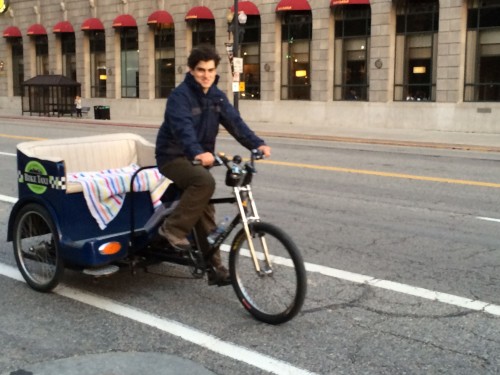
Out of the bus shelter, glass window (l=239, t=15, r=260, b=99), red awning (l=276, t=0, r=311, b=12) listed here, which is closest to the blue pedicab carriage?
→ red awning (l=276, t=0, r=311, b=12)

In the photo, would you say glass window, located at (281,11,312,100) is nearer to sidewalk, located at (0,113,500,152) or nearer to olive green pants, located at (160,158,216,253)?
sidewalk, located at (0,113,500,152)

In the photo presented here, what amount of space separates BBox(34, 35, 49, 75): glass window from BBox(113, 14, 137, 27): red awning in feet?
28.8

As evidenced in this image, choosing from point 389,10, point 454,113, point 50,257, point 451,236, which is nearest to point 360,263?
point 451,236

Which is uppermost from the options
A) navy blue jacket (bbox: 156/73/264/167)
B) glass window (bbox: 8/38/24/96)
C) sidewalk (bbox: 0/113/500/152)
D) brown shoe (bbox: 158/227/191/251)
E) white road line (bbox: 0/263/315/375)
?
glass window (bbox: 8/38/24/96)

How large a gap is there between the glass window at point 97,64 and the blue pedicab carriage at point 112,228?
3548cm

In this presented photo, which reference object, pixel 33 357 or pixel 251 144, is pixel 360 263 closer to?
pixel 251 144

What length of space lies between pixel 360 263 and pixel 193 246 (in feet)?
6.40

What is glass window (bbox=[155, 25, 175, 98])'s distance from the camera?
3588 cm

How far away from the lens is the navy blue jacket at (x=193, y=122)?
473 cm

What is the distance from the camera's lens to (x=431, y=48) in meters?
26.3

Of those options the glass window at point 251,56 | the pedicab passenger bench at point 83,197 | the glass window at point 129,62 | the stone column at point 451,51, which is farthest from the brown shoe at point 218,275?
the glass window at point 129,62

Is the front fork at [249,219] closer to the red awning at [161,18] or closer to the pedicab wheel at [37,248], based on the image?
the pedicab wheel at [37,248]

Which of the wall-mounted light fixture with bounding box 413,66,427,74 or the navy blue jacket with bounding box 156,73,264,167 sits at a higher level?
the wall-mounted light fixture with bounding box 413,66,427,74

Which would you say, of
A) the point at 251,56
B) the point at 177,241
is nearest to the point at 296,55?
the point at 251,56
